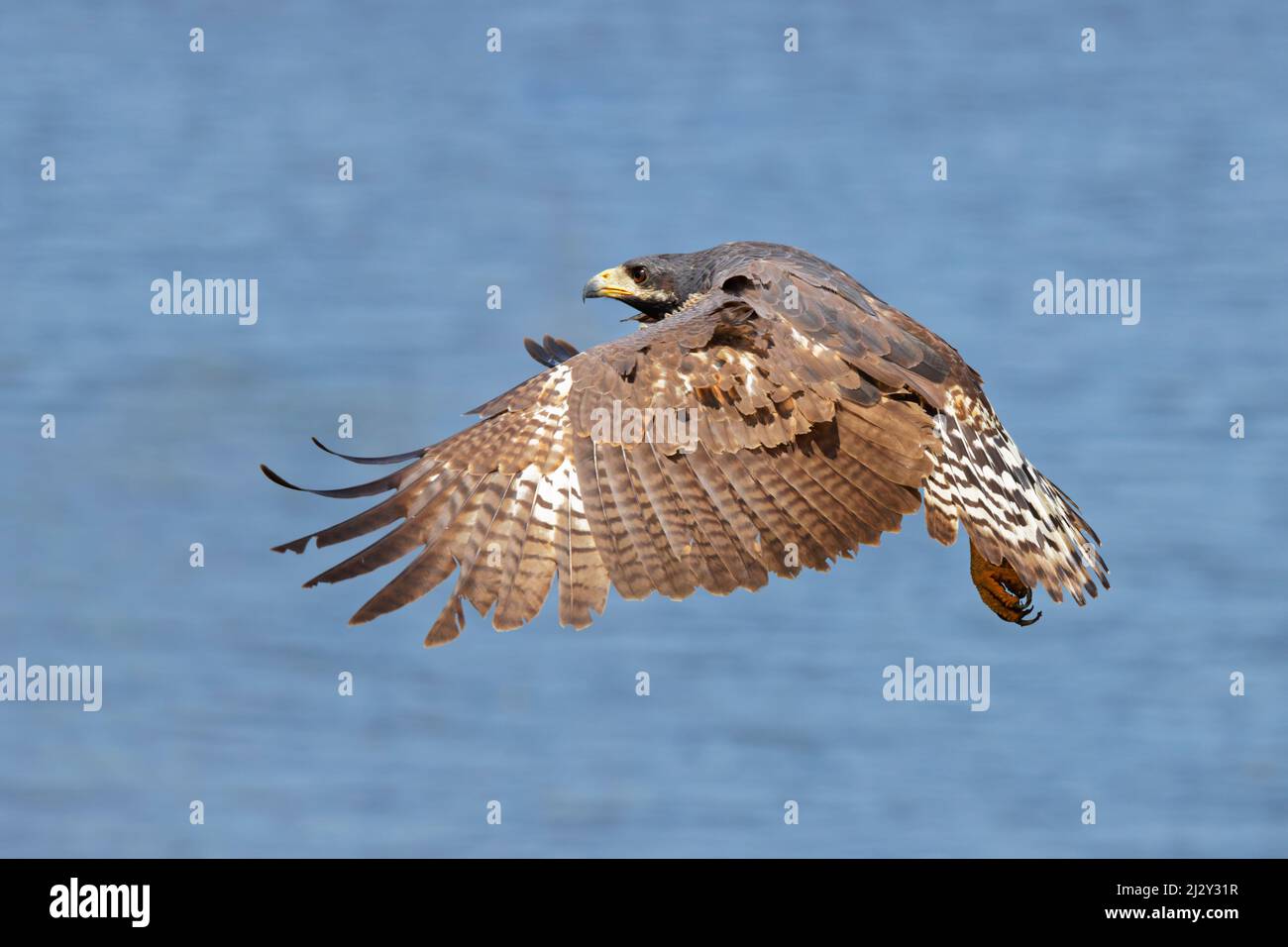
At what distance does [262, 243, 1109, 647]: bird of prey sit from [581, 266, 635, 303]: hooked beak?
2.04m

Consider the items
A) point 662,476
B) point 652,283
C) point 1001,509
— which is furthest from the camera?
point 652,283

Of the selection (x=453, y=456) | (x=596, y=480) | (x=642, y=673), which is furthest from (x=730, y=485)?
(x=642, y=673)

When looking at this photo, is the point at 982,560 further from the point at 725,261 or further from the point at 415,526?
the point at 415,526

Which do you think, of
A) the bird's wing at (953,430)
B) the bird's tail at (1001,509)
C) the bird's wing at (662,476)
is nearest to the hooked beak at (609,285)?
the bird's wing at (953,430)

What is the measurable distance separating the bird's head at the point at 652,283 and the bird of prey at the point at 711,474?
1706 millimetres

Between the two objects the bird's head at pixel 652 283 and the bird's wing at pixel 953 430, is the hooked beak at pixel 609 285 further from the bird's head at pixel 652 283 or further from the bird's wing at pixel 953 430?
the bird's wing at pixel 953 430

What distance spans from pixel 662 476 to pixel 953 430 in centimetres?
168

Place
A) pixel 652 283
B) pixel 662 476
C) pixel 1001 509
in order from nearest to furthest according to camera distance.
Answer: pixel 662 476
pixel 1001 509
pixel 652 283

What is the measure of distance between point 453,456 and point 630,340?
1.12m

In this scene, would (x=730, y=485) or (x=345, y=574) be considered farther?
(x=730, y=485)

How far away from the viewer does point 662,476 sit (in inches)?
387

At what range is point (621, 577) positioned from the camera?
9477 millimetres

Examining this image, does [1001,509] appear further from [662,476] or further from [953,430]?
[662,476]

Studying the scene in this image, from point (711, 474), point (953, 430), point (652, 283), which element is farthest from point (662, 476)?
point (652, 283)
